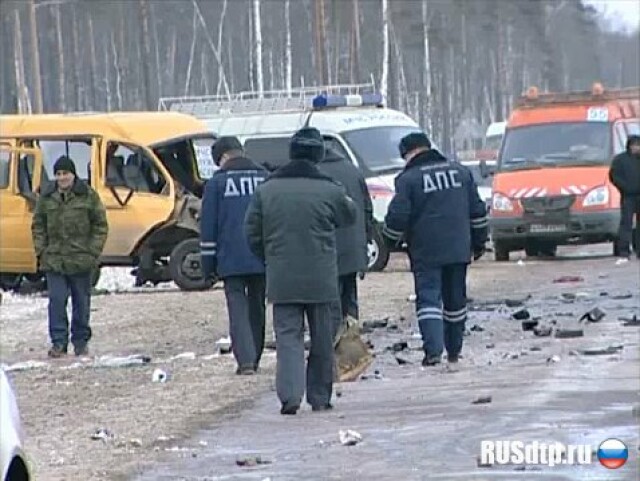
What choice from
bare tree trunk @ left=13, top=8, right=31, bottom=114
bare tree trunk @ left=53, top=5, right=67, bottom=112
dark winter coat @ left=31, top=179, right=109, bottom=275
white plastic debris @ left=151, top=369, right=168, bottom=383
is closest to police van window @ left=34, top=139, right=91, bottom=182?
dark winter coat @ left=31, top=179, right=109, bottom=275

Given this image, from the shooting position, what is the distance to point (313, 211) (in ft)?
38.0

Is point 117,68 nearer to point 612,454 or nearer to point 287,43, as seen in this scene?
point 287,43

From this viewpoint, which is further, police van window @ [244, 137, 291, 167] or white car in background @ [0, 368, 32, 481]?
police van window @ [244, 137, 291, 167]

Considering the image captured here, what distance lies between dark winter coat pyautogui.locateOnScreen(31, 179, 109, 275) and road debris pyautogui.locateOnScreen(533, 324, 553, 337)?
12.5 feet

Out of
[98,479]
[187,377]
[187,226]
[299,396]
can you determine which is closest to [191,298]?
[187,226]

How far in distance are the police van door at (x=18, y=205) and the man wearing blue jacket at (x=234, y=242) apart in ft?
33.4

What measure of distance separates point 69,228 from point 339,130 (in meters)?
11.1

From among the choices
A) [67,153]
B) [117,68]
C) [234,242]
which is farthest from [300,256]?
[117,68]

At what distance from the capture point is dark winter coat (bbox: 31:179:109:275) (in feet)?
51.3

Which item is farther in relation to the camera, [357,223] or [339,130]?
[339,130]

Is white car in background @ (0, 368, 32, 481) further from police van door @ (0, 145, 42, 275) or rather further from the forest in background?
the forest in background

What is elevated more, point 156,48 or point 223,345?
point 156,48

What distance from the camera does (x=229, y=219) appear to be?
13586 mm

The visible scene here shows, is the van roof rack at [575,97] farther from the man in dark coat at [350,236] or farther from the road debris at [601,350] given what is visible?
the man in dark coat at [350,236]
